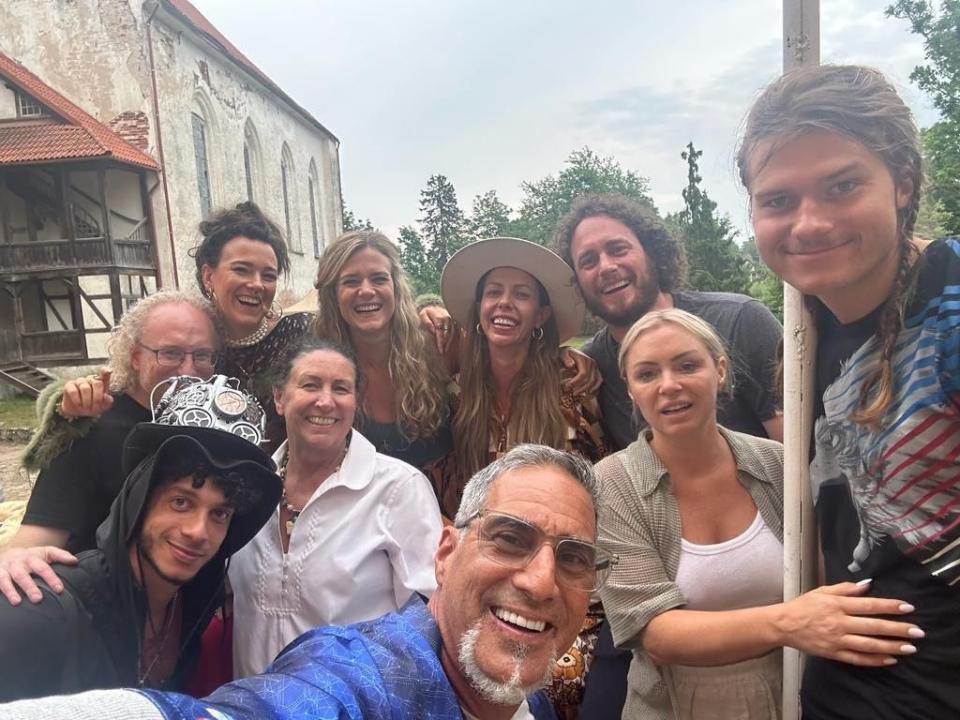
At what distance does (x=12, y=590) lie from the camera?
165 centimetres

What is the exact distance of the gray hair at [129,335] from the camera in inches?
104

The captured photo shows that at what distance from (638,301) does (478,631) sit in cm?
213

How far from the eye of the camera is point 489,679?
157cm

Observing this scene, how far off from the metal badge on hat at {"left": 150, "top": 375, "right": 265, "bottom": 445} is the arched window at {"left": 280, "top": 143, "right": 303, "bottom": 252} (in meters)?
30.2

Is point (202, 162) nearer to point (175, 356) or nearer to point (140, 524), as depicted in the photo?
point (175, 356)

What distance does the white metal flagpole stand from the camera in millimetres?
1845

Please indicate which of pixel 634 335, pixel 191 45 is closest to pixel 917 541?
pixel 634 335

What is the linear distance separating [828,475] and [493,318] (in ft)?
6.08

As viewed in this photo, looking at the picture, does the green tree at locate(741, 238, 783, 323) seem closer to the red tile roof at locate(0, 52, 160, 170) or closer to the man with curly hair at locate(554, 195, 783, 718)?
the man with curly hair at locate(554, 195, 783, 718)

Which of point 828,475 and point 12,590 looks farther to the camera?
point 828,475

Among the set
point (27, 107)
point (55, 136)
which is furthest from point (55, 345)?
point (27, 107)

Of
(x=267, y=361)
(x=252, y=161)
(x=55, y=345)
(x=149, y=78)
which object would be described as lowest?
(x=267, y=361)

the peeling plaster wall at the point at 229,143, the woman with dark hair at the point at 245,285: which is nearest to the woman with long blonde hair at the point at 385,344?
the woman with dark hair at the point at 245,285

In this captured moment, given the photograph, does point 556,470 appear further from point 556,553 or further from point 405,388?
point 405,388
